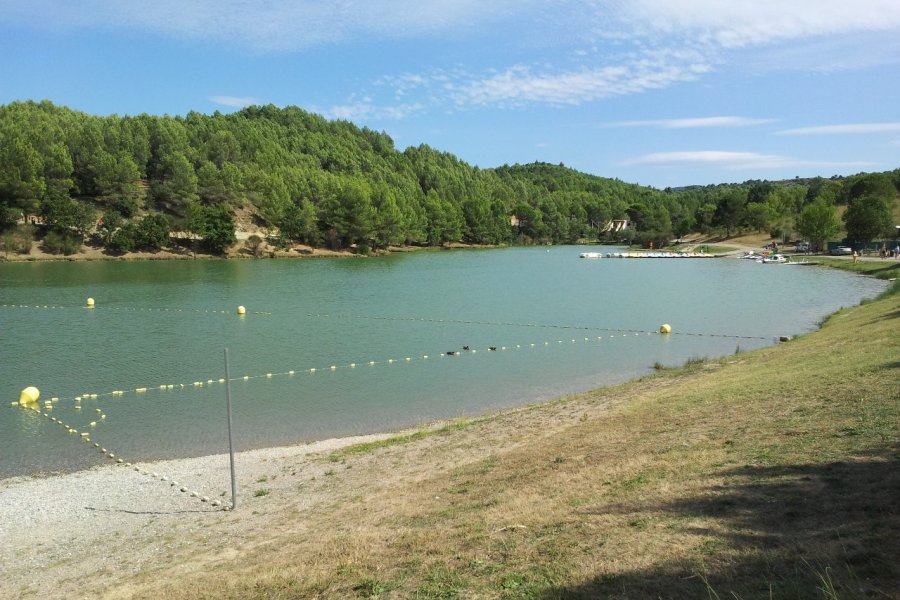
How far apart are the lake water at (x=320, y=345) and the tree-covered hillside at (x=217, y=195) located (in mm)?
27209

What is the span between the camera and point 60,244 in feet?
302

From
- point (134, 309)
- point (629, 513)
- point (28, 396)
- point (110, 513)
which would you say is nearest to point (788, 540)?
point (629, 513)

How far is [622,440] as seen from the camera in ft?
43.5

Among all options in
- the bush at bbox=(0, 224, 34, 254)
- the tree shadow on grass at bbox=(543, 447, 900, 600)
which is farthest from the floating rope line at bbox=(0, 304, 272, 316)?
the bush at bbox=(0, 224, 34, 254)

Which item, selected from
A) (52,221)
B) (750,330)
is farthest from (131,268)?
(750,330)

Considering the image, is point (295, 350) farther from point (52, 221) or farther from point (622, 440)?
point (52, 221)

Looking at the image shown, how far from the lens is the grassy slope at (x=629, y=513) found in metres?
6.54

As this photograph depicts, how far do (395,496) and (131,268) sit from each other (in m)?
78.7

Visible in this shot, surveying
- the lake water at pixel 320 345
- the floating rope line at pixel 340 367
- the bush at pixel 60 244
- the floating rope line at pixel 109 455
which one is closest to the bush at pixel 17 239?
the bush at pixel 60 244

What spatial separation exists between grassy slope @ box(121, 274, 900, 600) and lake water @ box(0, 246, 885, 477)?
7.57 meters

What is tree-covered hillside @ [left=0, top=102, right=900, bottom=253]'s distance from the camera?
96750mm

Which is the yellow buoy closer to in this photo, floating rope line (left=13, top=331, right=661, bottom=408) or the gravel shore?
floating rope line (left=13, top=331, right=661, bottom=408)

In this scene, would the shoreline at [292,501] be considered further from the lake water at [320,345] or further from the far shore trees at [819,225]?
the far shore trees at [819,225]

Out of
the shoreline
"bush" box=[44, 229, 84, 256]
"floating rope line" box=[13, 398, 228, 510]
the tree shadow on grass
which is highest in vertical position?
"bush" box=[44, 229, 84, 256]
